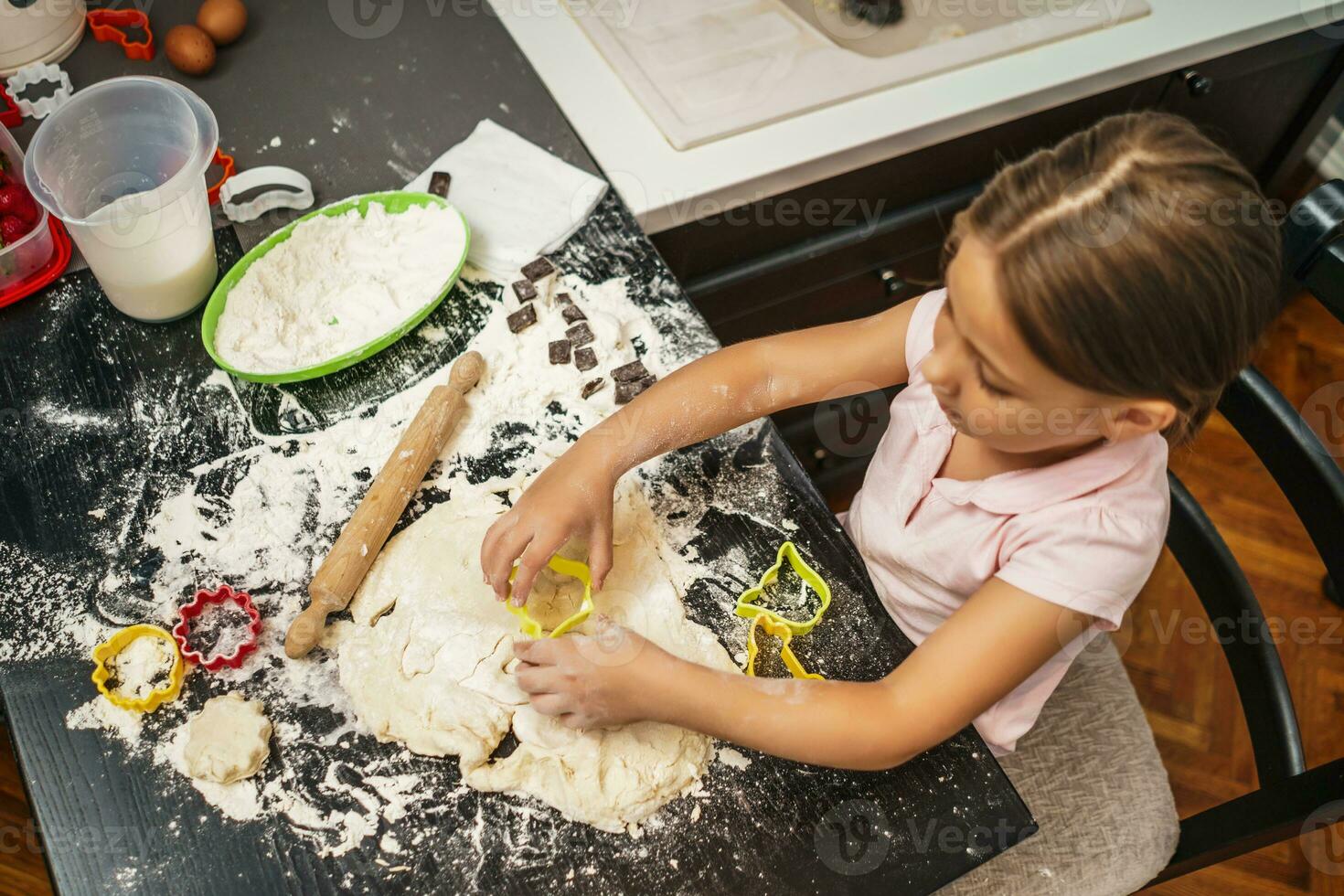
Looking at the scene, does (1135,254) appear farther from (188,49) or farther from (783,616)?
(188,49)

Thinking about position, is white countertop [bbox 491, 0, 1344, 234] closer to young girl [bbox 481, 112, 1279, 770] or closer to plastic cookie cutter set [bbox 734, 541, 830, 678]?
young girl [bbox 481, 112, 1279, 770]

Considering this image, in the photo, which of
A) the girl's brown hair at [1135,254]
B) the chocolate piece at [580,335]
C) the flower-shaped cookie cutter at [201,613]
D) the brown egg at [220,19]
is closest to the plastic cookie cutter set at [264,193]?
the brown egg at [220,19]

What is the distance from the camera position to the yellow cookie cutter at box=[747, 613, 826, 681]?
818mm

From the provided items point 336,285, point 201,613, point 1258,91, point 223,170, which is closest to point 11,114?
point 223,170

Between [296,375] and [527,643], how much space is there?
0.40 meters

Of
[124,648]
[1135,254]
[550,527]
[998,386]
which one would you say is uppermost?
[1135,254]

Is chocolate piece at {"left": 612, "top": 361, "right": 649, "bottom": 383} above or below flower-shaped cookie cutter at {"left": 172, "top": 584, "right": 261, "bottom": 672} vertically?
above

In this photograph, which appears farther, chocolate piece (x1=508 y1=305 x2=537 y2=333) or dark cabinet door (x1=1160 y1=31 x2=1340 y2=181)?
dark cabinet door (x1=1160 y1=31 x2=1340 y2=181)

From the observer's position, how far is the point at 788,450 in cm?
97

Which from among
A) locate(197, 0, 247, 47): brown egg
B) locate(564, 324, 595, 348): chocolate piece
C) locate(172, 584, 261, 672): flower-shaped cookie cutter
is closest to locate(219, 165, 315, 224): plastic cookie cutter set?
locate(197, 0, 247, 47): brown egg

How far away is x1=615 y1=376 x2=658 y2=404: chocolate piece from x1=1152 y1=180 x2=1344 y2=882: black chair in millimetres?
589

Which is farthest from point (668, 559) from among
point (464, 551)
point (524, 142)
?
point (524, 142)

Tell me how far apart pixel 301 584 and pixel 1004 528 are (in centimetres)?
65

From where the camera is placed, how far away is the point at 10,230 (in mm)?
1048
